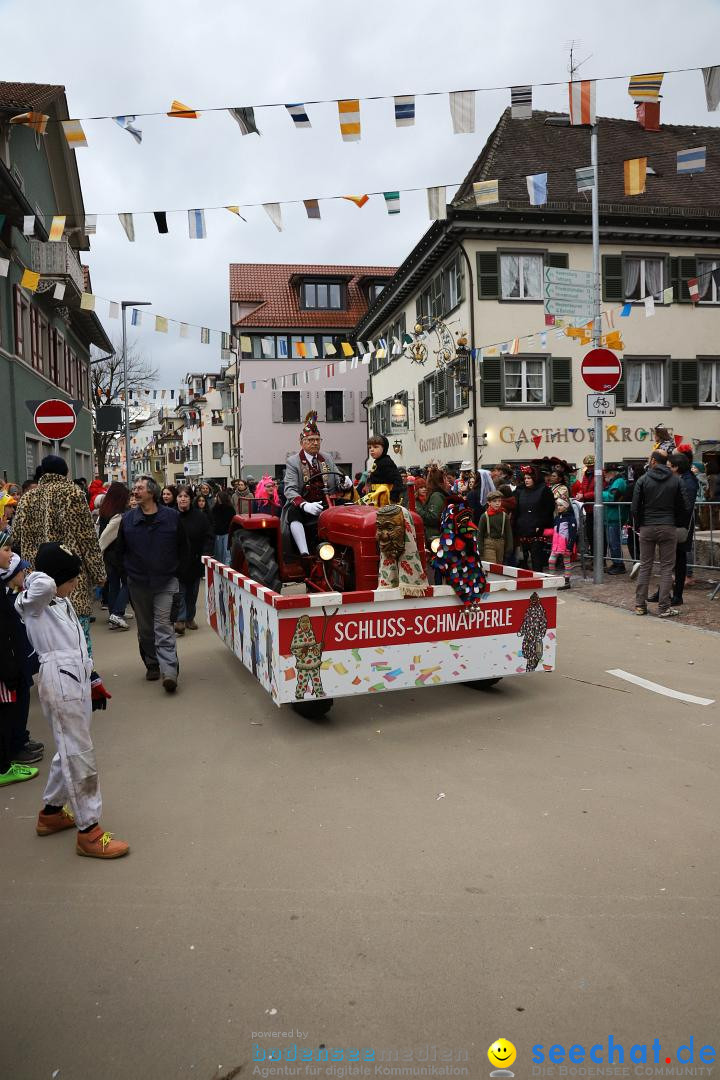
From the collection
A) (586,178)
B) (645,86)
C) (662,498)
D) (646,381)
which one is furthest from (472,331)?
(662,498)

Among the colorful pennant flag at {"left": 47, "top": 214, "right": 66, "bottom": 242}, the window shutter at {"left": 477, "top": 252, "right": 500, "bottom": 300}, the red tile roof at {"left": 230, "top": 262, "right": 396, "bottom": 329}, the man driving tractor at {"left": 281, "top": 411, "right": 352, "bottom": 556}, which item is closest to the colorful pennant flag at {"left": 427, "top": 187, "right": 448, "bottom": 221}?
the man driving tractor at {"left": 281, "top": 411, "right": 352, "bottom": 556}

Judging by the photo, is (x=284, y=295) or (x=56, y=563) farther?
(x=284, y=295)

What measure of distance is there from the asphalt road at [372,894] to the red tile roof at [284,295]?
39371 mm

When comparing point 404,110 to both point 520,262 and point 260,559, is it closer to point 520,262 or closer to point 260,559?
point 260,559

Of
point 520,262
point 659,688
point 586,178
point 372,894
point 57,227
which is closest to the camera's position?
point 372,894

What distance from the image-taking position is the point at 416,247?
1046 inches

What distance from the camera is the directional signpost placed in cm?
1144

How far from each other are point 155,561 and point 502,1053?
5281mm

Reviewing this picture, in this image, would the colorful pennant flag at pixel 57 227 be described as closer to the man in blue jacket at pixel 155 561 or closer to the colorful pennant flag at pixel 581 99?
the man in blue jacket at pixel 155 561

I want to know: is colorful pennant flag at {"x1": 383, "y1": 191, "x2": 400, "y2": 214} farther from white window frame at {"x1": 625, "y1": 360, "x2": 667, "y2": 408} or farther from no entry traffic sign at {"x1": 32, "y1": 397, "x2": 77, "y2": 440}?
white window frame at {"x1": 625, "y1": 360, "x2": 667, "y2": 408}

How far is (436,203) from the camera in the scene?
11.5 m

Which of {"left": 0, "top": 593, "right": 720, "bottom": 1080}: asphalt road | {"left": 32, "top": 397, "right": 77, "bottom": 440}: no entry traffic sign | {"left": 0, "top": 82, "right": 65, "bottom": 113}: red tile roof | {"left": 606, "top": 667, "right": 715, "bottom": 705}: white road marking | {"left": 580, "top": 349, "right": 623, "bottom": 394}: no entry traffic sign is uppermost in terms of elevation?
{"left": 0, "top": 82, "right": 65, "bottom": 113}: red tile roof

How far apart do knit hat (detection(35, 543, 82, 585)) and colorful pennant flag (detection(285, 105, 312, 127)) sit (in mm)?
7611

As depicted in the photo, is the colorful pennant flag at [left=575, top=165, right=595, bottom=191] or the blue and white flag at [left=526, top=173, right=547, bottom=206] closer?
the blue and white flag at [left=526, top=173, right=547, bottom=206]
